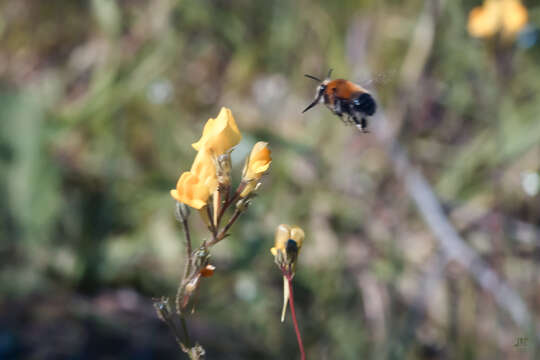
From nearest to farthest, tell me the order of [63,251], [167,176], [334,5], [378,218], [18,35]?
[63,251] < [167,176] < [378,218] < [334,5] < [18,35]

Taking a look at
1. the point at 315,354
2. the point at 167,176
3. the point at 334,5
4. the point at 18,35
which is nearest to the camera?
the point at 315,354

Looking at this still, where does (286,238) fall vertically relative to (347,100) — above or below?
below

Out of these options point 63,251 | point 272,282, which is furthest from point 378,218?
point 63,251

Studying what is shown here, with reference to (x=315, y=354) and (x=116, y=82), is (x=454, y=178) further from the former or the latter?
(x=116, y=82)

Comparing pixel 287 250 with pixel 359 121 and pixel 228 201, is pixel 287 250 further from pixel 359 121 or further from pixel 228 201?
pixel 359 121

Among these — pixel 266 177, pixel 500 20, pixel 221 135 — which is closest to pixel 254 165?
pixel 221 135

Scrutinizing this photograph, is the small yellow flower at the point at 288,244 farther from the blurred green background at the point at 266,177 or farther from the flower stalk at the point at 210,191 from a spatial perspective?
the blurred green background at the point at 266,177
